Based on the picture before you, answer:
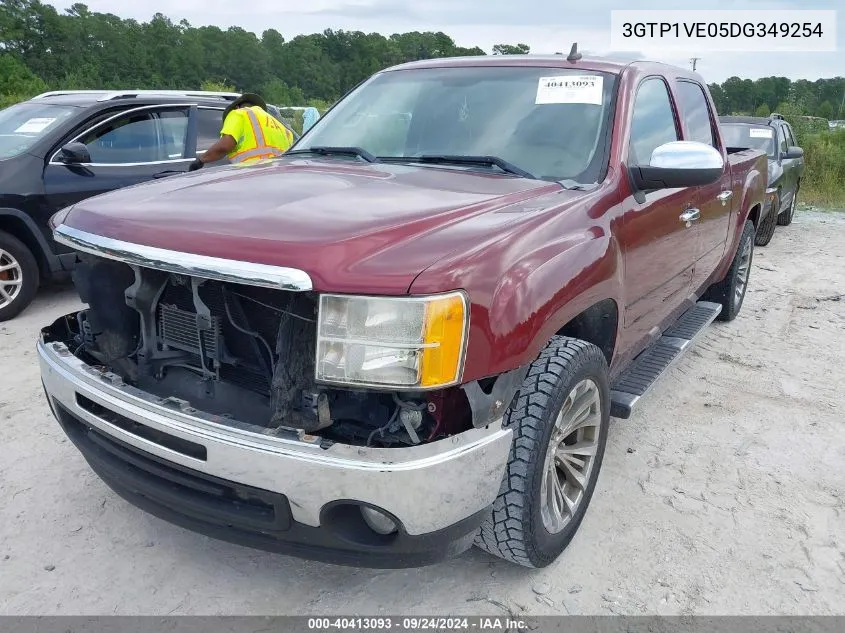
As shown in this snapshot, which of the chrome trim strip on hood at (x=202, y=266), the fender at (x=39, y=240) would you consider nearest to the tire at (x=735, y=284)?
the chrome trim strip on hood at (x=202, y=266)

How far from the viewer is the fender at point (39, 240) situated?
5.11 metres

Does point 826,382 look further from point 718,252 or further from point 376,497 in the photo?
point 376,497

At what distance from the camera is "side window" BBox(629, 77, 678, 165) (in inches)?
120

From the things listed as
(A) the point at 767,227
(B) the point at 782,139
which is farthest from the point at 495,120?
(B) the point at 782,139

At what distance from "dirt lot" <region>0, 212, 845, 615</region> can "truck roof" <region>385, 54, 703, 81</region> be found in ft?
5.99

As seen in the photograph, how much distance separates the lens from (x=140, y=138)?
19.4 ft

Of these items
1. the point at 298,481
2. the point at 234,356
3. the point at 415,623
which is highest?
the point at 234,356

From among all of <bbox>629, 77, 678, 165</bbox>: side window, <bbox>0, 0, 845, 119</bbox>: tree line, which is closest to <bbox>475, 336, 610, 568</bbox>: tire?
<bbox>629, 77, 678, 165</bbox>: side window

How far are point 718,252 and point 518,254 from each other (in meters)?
2.73

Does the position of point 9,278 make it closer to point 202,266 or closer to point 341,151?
point 341,151

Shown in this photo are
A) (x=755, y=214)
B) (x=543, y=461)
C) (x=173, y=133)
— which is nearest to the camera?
(x=543, y=461)

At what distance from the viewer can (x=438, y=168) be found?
2816 millimetres

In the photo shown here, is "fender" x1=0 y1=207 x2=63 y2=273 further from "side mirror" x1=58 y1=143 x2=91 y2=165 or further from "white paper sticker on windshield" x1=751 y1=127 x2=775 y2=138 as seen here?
"white paper sticker on windshield" x1=751 y1=127 x2=775 y2=138

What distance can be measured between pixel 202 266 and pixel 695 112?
3.24 meters
